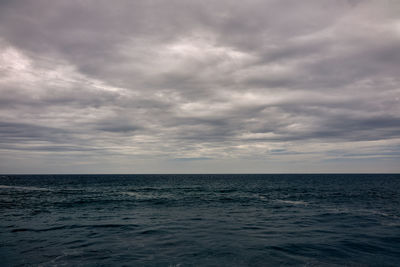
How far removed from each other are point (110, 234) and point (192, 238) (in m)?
7.09

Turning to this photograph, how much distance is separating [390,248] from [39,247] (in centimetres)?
2445

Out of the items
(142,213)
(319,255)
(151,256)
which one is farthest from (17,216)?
(319,255)

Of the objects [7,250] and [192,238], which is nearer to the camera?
[7,250]

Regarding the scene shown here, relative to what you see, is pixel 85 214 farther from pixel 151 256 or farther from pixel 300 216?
pixel 300 216

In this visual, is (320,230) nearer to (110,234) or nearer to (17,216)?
(110,234)

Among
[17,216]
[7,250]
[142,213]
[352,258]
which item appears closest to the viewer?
[352,258]

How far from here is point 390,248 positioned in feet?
54.9

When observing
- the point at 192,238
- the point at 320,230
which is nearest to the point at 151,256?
the point at 192,238

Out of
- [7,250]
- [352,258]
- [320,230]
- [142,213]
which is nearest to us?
[352,258]

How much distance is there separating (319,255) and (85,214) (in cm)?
2600

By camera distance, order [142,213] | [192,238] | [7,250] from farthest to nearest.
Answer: [142,213] → [192,238] → [7,250]

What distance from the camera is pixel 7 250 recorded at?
16.0 meters

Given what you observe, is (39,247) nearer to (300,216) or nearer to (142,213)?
(142,213)

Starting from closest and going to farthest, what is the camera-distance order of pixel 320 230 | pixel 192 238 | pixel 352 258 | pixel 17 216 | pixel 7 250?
pixel 352 258, pixel 7 250, pixel 192 238, pixel 320 230, pixel 17 216
